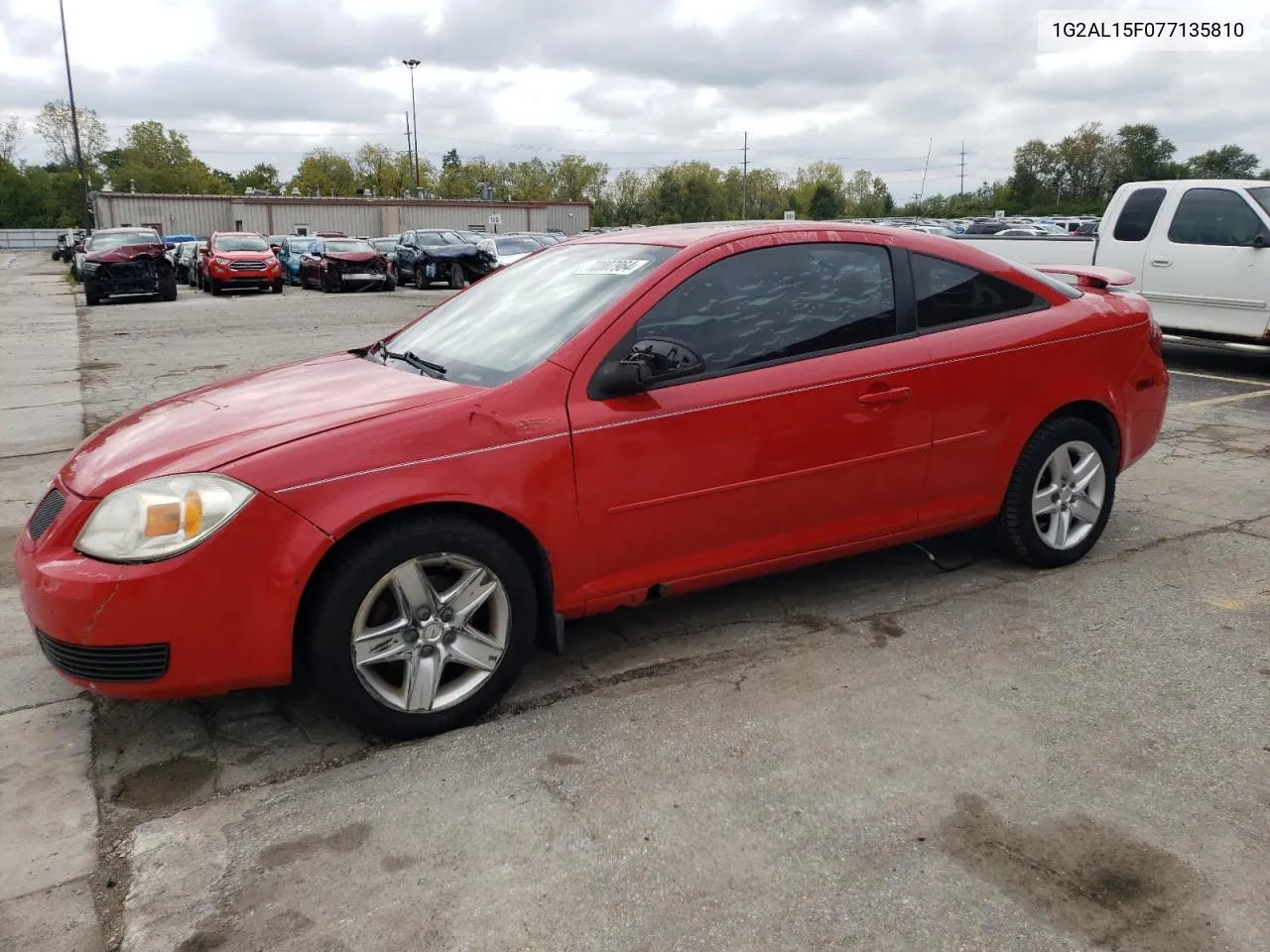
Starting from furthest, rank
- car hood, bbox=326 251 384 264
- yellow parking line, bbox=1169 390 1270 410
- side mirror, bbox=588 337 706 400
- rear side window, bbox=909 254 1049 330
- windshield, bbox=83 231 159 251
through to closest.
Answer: car hood, bbox=326 251 384 264 < windshield, bbox=83 231 159 251 < yellow parking line, bbox=1169 390 1270 410 < rear side window, bbox=909 254 1049 330 < side mirror, bbox=588 337 706 400

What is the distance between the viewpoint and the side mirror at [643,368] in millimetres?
3365

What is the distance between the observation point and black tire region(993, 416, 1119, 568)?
14.4 feet

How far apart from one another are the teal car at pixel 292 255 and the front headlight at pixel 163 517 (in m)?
28.9

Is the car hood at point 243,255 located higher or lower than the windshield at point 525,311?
higher

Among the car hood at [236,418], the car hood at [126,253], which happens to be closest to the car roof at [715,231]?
the car hood at [236,418]

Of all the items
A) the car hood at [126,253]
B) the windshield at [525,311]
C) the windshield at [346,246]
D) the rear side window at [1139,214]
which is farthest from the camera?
the windshield at [346,246]

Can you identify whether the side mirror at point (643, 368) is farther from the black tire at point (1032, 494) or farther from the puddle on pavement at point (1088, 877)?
the black tire at point (1032, 494)

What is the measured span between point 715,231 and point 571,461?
1199mm

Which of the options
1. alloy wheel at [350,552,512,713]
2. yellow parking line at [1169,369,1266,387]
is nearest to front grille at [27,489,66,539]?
alloy wheel at [350,552,512,713]

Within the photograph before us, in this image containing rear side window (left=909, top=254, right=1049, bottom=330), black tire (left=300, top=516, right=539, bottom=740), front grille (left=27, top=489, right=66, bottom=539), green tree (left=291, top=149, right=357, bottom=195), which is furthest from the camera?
green tree (left=291, top=149, right=357, bottom=195)

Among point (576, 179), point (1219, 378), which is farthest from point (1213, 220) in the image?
point (576, 179)

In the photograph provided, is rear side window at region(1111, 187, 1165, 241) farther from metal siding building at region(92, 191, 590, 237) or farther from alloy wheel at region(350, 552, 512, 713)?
metal siding building at region(92, 191, 590, 237)

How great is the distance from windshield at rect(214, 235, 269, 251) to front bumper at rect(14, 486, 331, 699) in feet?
83.2

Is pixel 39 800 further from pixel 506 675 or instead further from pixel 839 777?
pixel 839 777
